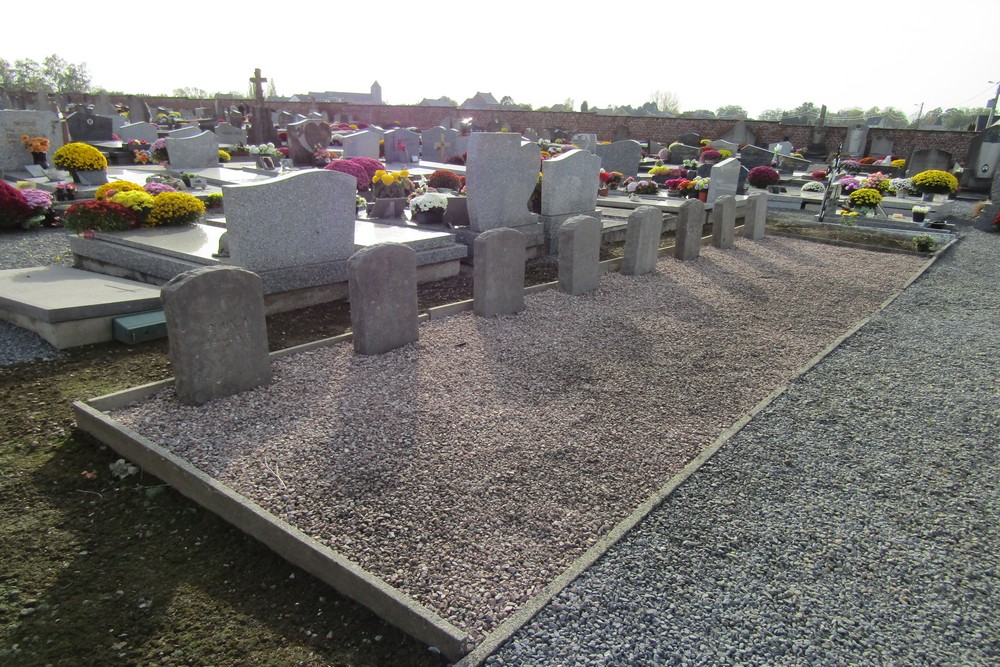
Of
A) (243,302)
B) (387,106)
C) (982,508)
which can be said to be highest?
(387,106)

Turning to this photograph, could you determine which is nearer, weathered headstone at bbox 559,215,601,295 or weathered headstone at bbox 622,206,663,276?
weathered headstone at bbox 559,215,601,295

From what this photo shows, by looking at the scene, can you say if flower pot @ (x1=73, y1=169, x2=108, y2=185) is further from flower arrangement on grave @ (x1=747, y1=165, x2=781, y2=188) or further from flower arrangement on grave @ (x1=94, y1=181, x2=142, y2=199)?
flower arrangement on grave @ (x1=747, y1=165, x2=781, y2=188)

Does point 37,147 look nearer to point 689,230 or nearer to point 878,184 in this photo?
point 689,230

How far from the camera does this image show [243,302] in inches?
181

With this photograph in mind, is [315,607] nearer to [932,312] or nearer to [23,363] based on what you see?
[23,363]

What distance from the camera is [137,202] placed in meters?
8.08

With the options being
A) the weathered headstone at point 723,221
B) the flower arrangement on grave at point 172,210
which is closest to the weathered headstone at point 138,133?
the flower arrangement on grave at point 172,210

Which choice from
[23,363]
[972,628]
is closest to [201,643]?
[972,628]

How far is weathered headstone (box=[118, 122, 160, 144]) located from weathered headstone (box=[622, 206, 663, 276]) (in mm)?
19592

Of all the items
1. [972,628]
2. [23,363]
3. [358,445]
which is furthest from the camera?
[23,363]

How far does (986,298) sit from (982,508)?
6.45 m

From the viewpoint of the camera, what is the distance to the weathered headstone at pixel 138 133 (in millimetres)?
21719

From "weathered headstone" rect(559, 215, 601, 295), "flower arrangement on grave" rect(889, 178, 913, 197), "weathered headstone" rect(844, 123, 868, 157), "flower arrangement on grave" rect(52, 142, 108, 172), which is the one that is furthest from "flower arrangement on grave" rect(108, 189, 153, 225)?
"weathered headstone" rect(844, 123, 868, 157)

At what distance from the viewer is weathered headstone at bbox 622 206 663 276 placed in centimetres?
864
